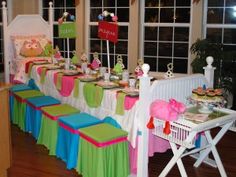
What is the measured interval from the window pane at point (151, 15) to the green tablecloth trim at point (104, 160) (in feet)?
11.0

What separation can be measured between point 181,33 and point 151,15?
621 millimetres

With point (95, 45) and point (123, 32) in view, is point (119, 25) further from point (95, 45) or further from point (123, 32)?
point (95, 45)

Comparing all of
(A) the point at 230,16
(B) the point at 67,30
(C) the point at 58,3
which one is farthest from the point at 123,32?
(B) the point at 67,30

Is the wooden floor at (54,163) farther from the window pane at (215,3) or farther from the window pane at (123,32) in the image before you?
the window pane at (123,32)

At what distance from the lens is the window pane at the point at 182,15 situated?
5449mm

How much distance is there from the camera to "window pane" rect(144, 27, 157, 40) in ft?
19.1

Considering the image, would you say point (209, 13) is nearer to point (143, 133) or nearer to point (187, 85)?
point (187, 85)

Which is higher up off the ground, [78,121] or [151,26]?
[151,26]

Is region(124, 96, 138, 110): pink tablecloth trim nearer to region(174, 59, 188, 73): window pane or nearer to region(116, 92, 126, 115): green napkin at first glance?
region(116, 92, 126, 115): green napkin

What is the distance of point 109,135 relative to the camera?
2.83m

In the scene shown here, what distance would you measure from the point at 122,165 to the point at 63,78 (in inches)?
53.8

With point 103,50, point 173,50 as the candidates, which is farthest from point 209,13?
point 103,50

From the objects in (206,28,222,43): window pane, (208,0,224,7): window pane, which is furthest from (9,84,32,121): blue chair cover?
(208,0,224,7): window pane

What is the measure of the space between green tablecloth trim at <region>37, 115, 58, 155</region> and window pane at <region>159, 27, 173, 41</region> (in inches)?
112
